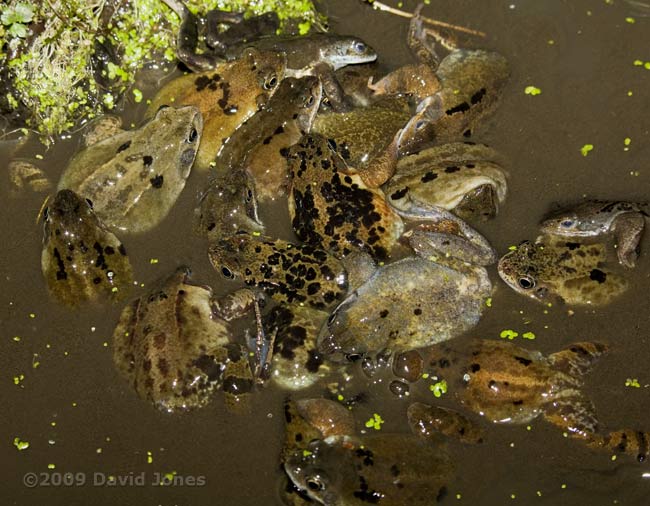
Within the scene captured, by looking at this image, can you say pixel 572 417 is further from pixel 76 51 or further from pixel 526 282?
pixel 76 51

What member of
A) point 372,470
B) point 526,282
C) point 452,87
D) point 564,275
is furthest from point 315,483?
point 452,87

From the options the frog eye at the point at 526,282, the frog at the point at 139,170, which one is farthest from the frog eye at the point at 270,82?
the frog eye at the point at 526,282

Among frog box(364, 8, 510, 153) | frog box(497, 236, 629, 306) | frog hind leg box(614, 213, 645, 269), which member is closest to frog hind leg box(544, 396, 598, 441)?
frog box(497, 236, 629, 306)

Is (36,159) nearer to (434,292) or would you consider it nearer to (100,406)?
(100,406)

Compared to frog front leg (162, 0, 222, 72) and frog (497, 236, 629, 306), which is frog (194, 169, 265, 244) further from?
frog (497, 236, 629, 306)

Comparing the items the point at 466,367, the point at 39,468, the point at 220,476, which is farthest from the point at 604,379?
the point at 39,468
